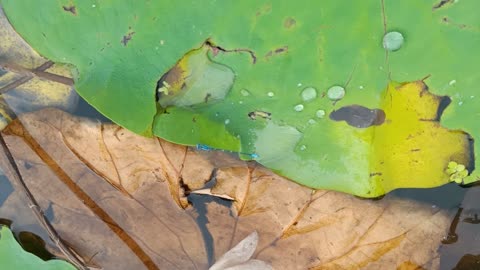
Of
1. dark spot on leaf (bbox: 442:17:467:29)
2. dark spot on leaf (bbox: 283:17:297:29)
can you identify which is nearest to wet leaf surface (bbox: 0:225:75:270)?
dark spot on leaf (bbox: 283:17:297:29)

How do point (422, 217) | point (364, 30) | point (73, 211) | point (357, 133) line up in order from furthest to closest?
point (73, 211) → point (422, 217) → point (357, 133) → point (364, 30)

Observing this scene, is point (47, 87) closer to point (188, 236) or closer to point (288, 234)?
point (188, 236)

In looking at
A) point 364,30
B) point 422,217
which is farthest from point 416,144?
point 364,30

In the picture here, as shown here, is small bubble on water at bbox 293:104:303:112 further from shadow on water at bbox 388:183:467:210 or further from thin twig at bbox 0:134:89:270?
thin twig at bbox 0:134:89:270

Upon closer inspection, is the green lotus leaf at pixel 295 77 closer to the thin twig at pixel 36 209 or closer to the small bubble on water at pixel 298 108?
the small bubble on water at pixel 298 108

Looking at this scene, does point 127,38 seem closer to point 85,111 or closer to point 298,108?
point 85,111

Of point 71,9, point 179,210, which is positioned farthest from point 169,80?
point 179,210

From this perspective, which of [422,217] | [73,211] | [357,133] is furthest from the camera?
[73,211]
